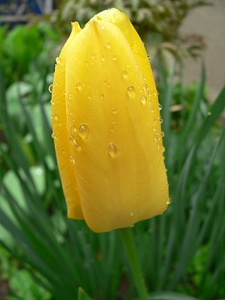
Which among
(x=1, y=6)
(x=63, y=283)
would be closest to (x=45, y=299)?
(x=63, y=283)

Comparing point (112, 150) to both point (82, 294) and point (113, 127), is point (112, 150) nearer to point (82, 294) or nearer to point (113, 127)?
point (113, 127)

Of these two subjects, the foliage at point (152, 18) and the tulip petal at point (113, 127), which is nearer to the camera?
the tulip petal at point (113, 127)

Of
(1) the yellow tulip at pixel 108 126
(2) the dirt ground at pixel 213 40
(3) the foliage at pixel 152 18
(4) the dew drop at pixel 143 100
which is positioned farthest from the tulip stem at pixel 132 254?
(2) the dirt ground at pixel 213 40

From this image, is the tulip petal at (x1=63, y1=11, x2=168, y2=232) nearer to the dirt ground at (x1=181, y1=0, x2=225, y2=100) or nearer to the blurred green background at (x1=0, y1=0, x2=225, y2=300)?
the blurred green background at (x1=0, y1=0, x2=225, y2=300)

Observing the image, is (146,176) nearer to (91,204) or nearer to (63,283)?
(91,204)

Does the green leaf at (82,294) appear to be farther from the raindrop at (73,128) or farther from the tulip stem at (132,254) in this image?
the raindrop at (73,128)

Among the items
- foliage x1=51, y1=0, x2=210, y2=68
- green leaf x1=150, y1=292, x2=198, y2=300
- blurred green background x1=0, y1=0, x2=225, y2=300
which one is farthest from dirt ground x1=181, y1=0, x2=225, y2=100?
green leaf x1=150, y1=292, x2=198, y2=300

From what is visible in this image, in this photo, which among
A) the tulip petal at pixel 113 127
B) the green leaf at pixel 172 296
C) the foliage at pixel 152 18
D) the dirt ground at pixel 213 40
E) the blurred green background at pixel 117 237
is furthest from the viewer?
the dirt ground at pixel 213 40
